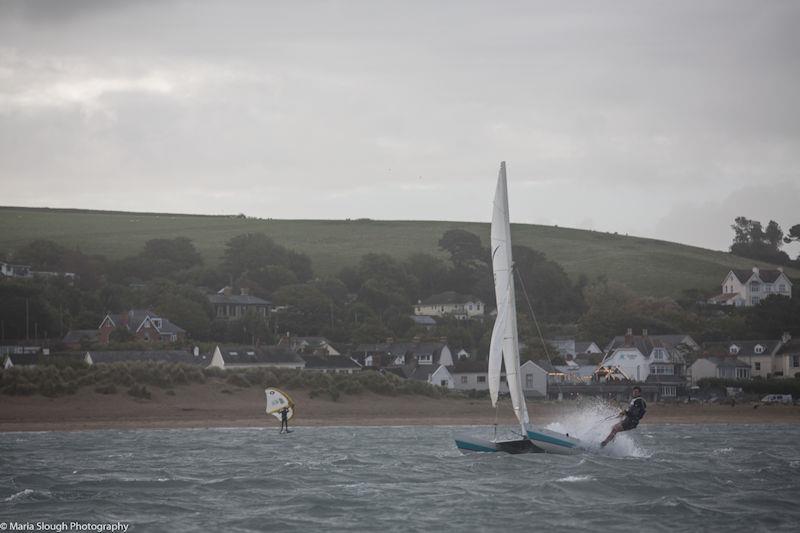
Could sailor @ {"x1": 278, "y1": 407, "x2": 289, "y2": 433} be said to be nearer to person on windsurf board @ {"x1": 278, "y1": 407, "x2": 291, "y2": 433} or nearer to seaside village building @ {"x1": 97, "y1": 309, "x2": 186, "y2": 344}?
person on windsurf board @ {"x1": 278, "y1": 407, "x2": 291, "y2": 433}

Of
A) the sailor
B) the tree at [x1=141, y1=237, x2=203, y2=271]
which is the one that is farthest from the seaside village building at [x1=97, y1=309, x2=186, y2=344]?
the tree at [x1=141, y1=237, x2=203, y2=271]

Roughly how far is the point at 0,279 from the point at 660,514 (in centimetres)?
8661

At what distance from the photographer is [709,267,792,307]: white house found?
125 m

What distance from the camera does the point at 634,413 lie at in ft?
115

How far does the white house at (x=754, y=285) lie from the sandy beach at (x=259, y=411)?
182 ft

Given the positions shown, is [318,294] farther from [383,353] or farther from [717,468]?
[717,468]

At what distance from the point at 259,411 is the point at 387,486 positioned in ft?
93.2

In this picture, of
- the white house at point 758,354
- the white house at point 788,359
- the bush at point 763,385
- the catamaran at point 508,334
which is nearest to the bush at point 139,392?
the catamaran at point 508,334

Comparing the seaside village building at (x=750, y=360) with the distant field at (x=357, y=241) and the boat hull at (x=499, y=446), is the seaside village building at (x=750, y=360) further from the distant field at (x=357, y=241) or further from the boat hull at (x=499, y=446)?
the boat hull at (x=499, y=446)

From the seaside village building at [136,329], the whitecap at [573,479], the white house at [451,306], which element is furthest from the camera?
the white house at [451,306]

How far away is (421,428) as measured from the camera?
55781 millimetres

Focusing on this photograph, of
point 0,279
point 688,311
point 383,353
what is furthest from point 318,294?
point 688,311

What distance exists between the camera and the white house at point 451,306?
390 feet

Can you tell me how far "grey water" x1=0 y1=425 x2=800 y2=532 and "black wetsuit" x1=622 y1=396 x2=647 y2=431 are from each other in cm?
142
